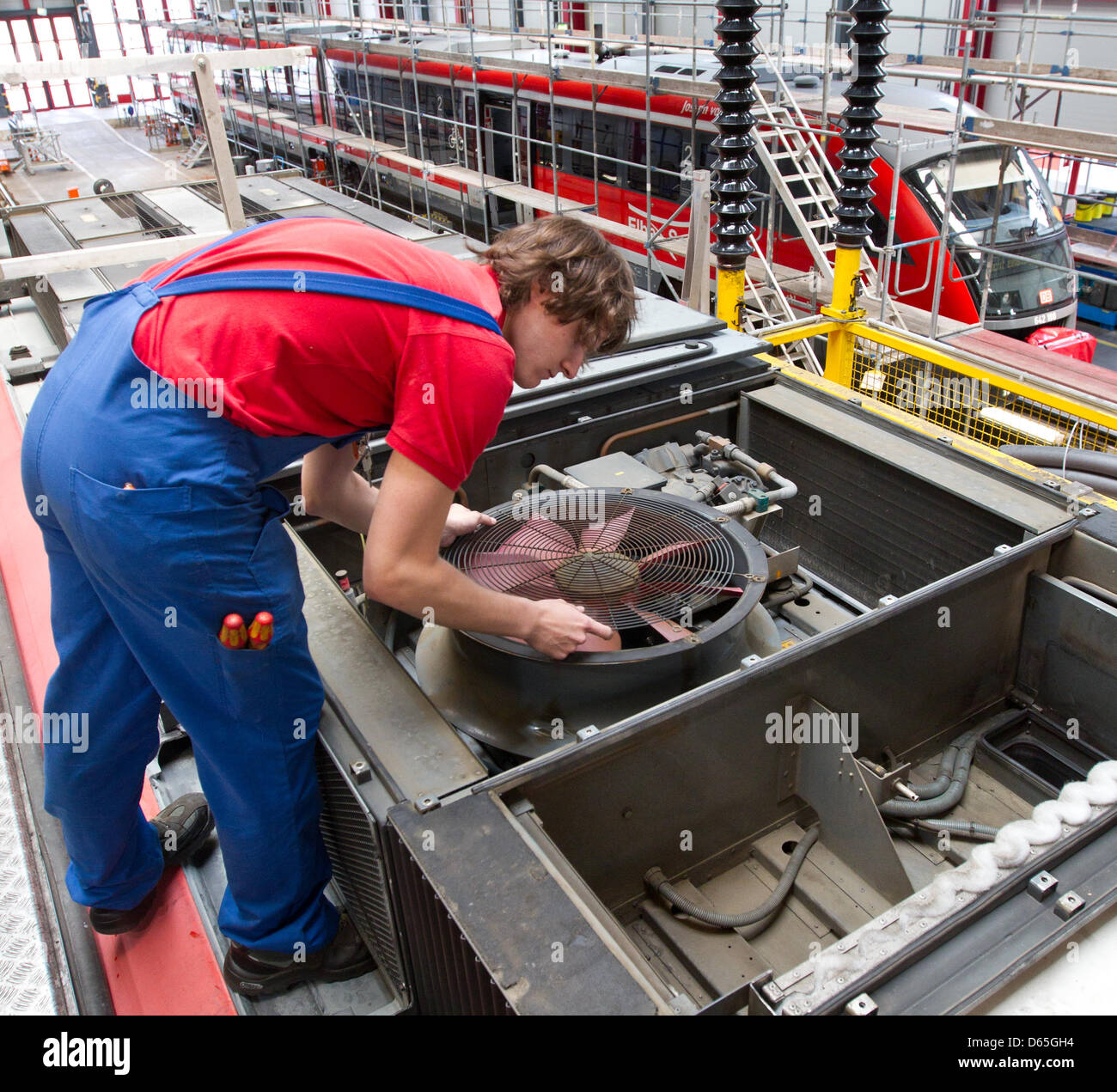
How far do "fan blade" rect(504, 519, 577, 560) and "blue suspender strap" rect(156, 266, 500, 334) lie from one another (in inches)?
32.5

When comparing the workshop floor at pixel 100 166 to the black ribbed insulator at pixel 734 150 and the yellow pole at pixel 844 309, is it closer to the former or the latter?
the black ribbed insulator at pixel 734 150

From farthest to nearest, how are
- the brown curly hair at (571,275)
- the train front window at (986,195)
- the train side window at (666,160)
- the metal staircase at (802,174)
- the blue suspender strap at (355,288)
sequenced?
the train side window at (666,160)
the train front window at (986,195)
the metal staircase at (802,174)
the brown curly hair at (571,275)
the blue suspender strap at (355,288)

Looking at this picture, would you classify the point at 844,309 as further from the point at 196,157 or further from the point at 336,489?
the point at 196,157

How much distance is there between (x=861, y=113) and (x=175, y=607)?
335cm

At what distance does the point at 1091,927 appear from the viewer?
1318 mm

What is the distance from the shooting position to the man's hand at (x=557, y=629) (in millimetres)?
1713

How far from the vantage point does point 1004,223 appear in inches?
297

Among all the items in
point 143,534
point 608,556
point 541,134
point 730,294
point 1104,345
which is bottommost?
point 1104,345

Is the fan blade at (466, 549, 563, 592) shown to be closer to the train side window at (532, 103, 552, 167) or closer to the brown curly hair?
the brown curly hair

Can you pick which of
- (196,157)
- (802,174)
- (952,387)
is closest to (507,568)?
(952,387)

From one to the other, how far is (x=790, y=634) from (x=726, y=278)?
6.29ft

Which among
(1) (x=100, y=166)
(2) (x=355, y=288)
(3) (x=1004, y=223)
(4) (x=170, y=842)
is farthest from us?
(1) (x=100, y=166)

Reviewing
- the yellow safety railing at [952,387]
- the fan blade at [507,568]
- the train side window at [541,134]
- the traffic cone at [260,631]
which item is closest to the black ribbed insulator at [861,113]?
the yellow safety railing at [952,387]
